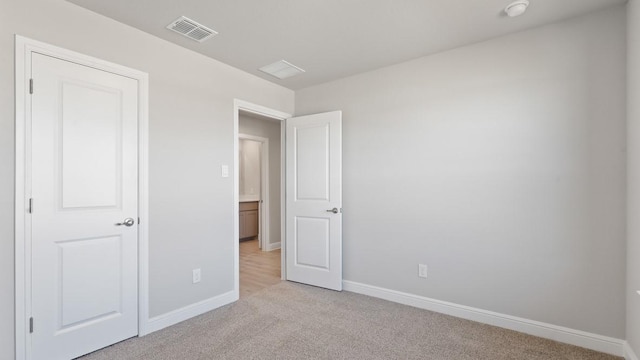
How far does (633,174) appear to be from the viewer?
6.50 feet

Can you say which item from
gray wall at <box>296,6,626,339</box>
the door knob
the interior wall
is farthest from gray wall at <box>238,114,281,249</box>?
the door knob

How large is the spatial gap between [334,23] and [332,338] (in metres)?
2.46

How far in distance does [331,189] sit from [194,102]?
5.52 feet

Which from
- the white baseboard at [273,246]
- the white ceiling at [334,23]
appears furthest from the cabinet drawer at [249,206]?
the white ceiling at [334,23]

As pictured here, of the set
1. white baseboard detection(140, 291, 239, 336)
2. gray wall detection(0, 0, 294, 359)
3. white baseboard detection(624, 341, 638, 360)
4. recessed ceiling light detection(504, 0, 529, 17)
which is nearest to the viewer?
gray wall detection(0, 0, 294, 359)

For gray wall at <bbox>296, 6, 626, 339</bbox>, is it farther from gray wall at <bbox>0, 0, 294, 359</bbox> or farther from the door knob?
the door knob

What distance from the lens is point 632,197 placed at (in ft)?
6.55

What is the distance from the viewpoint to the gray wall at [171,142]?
6.06 feet

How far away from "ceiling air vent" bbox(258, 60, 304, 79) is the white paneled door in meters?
1.30

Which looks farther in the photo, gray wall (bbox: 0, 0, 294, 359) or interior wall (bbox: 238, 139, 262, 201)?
interior wall (bbox: 238, 139, 262, 201)

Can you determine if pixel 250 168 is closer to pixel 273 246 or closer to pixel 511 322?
pixel 273 246

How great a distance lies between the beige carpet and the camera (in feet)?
7.10

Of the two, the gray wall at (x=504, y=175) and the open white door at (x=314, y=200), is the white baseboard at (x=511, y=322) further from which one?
the open white door at (x=314, y=200)

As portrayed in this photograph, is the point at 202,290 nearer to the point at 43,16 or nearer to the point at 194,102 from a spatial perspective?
the point at 194,102
